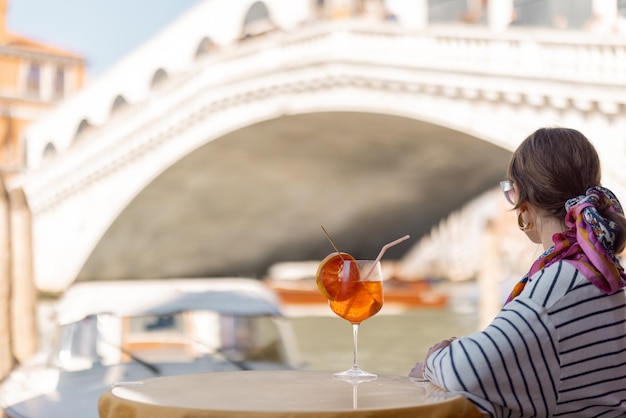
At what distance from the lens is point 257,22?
52.6 ft

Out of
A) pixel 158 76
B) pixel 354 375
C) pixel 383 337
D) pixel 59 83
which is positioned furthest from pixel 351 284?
pixel 59 83

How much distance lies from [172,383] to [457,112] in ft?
30.5

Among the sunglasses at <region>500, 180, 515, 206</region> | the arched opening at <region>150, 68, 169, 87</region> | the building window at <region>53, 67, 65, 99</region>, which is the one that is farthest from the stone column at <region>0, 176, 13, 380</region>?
the building window at <region>53, 67, 65, 99</region>

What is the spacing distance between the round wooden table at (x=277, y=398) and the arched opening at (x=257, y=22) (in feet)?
46.9

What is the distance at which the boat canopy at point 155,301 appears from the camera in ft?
11.5

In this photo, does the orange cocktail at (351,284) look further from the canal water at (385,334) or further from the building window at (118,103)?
the building window at (118,103)

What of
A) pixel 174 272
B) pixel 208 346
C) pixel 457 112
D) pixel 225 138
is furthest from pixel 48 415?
pixel 174 272

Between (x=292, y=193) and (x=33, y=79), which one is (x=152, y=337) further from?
(x=33, y=79)

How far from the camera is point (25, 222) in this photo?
20.7ft

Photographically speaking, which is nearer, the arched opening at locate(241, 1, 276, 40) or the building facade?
the arched opening at locate(241, 1, 276, 40)

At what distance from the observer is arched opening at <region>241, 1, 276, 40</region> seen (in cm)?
1584

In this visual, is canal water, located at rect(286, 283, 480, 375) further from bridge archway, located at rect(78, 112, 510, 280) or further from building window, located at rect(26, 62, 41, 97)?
building window, located at rect(26, 62, 41, 97)

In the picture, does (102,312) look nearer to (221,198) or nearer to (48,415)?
(48,415)

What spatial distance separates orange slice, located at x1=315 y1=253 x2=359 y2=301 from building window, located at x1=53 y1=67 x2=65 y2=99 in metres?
27.0
